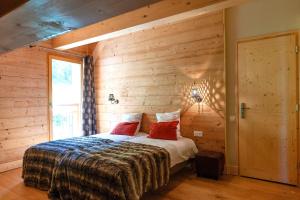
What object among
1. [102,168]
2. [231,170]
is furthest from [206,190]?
[102,168]

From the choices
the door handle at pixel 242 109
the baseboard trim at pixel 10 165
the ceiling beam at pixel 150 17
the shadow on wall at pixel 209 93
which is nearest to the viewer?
the ceiling beam at pixel 150 17

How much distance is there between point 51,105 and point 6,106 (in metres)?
0.83

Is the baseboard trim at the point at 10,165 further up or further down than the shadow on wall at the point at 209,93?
further down

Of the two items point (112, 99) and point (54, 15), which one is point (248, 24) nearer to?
point (112, 99)

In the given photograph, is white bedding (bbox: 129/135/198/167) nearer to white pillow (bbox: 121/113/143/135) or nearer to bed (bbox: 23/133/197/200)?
bed (bbox: 23/133/197/200)

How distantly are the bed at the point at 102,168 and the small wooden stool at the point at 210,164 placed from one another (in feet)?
0.74

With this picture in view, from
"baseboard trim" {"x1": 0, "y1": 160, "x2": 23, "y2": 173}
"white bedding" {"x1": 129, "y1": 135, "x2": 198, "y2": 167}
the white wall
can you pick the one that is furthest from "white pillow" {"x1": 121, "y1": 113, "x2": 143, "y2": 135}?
"baseboard trim" {"x1": 0, "y1": 160, "x2": 23, "y2": 173}

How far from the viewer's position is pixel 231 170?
11.6 ft

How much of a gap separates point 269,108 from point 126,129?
2.44m

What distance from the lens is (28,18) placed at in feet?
2.77

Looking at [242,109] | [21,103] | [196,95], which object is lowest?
[242,109]

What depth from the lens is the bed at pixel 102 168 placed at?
2.28 m

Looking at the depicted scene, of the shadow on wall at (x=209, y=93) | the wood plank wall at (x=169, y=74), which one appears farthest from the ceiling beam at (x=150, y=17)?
the shadow on wall at (x=209, y=93)

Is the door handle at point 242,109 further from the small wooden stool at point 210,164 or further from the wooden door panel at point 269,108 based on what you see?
the small wooden stool at point 210,164
